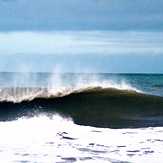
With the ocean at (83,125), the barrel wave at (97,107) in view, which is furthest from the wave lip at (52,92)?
the barrel wave at (97,107)

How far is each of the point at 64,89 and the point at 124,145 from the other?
1397 centimetres

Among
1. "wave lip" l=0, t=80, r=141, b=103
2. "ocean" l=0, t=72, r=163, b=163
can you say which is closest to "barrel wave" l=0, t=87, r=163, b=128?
"ocean" l=0, t=72, r=163, b=163

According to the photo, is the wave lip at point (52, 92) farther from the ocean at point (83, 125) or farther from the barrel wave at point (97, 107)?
the barrel wave at point (97, 107)

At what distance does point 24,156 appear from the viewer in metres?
9.62

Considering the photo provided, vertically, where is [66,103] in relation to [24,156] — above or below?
above

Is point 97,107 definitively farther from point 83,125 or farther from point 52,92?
point 83,125

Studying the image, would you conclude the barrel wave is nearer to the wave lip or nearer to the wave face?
the wave face

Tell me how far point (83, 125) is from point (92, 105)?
6550 millimetres

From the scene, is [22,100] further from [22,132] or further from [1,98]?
[22,132]

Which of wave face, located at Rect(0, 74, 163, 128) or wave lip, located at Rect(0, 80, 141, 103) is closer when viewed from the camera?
wave face, located at Rect(0, 74, 163, 128)

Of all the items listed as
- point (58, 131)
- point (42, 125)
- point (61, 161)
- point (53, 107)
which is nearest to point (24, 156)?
point (61, 161)

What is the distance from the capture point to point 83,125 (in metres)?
15.1

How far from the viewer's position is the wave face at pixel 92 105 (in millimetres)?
17266

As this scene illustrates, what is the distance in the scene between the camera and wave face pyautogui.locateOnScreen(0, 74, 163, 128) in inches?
680
